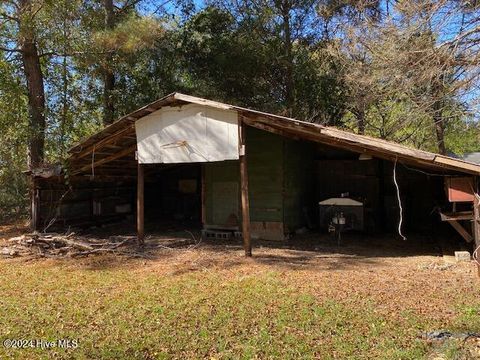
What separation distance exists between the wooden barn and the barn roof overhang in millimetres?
25

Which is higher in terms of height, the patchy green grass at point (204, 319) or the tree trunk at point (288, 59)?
the tree trunk at point (288, 59)

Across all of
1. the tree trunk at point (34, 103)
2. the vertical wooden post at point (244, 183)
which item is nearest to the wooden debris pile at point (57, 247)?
the vertical wooden post at point (244, 183)

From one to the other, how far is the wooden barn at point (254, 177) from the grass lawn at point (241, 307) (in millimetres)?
1437

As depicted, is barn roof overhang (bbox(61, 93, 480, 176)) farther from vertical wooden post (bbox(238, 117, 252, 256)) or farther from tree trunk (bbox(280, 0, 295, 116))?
tree trunk (bbox(280, 0, 295, 116))

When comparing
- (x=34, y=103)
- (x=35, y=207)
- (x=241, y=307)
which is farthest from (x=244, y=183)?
(x=34, y=103)

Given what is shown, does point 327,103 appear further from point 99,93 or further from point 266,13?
point 99,93

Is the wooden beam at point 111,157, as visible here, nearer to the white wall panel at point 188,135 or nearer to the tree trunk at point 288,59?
the white wall panel at point 188,135

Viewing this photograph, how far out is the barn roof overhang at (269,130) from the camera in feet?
23.4

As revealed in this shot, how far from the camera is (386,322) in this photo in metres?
4.70

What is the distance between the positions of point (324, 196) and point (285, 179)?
2777mm

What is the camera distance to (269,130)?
8391 millimetres

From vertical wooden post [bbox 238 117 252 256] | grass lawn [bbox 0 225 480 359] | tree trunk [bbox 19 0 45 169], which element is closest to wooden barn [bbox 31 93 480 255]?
vertical wooden post [bbox 238 117 252 256]

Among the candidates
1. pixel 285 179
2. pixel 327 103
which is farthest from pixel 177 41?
pixel 285 179

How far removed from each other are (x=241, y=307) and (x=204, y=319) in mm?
601
